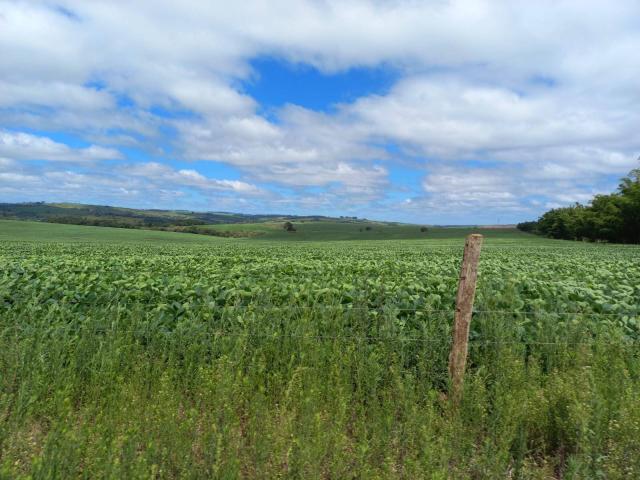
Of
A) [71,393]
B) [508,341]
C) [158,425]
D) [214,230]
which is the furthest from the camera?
[214,230]

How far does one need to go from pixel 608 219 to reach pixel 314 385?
8266 centimetres

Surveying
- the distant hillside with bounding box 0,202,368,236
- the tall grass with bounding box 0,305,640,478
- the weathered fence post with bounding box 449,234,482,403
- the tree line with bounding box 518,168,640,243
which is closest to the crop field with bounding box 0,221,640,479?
the tall grass with bounding box 0,305,640,478

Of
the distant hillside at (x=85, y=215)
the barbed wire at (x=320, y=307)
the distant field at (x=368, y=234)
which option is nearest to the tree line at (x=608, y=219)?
the distant field at (x=368, y=234)

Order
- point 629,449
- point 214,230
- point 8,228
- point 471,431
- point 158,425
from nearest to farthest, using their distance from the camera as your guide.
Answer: point 629,449 → point 158,425 → point 471,431 → point 8,228 → point 214,230

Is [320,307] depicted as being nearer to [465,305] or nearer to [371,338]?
[371,338]

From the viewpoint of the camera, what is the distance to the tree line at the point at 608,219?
66500 millimetres

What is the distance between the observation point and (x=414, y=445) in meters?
4.14

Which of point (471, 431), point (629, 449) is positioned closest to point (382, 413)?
point (471, 431)

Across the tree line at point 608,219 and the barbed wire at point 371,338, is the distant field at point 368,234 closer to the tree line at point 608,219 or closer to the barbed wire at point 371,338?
the tree line at point 608,219

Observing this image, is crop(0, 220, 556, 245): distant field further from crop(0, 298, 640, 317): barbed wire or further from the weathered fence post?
the weathered fence post

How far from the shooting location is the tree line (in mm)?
66500

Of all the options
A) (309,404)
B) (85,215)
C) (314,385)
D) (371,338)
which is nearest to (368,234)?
(371,338)

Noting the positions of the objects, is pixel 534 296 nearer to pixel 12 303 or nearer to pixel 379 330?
pixel 379 330

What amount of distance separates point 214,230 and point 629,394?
97.0m
